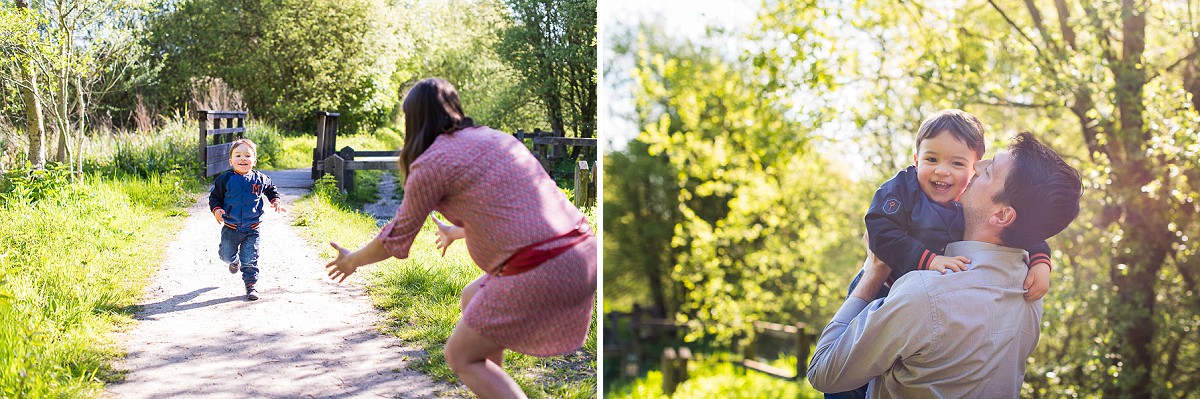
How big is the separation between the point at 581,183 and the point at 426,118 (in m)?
2.70

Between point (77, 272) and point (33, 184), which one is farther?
point (33, 184)

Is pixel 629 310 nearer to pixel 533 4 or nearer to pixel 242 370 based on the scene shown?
pixel 533 4

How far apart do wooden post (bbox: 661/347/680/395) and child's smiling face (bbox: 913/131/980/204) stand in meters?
4.16

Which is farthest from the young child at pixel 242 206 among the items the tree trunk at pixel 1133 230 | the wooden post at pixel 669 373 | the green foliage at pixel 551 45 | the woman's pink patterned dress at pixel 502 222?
the tree trunk at pixel 1133 230

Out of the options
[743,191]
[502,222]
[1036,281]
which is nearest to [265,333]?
[502,222]

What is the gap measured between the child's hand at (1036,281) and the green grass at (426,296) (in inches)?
57.9

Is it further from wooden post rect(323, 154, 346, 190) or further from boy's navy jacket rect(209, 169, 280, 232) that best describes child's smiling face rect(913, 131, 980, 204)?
wooden post rect(323, 154, 346, 190)

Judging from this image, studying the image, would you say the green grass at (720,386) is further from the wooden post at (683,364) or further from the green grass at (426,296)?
the green grass at (426,296)

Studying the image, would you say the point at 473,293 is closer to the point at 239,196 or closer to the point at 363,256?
the point at 363,256

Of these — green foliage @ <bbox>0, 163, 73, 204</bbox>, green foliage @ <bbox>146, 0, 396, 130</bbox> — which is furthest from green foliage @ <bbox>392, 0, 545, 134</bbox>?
green foliage @ <bbox>0, 163, 73, 204</bbox>

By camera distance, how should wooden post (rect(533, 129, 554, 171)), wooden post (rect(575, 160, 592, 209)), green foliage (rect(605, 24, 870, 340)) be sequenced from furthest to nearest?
1. green foliage (rect(605, 24, 870, 340))
2. wooden post (rect(575, 160, 592, 209))
3. wooden post (rect(533, 129, 554, 171))

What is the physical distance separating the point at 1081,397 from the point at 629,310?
3049 mm

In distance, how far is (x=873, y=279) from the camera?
6.56 ft

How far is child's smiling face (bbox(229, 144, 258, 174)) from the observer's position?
9.34 ft
